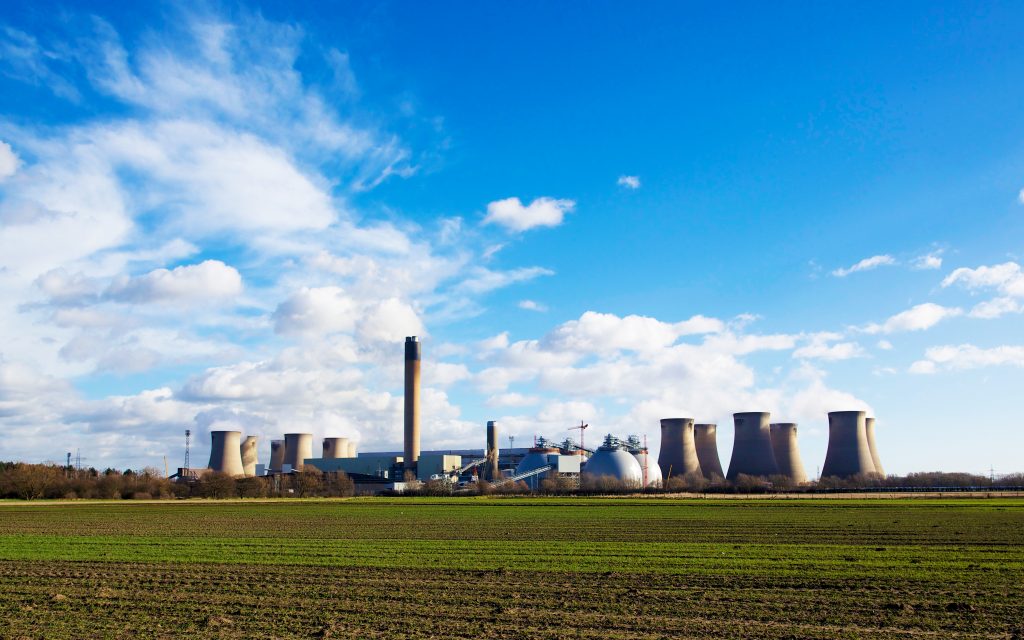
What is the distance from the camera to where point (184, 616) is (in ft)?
35.9

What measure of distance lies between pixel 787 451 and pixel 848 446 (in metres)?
8.64

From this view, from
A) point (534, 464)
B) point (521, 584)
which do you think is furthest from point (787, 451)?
point (521, 584)

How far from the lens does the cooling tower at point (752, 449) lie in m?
73.4

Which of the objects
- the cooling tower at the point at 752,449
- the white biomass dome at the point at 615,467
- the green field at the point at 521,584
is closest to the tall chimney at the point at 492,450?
the white biomass dome at the point at 615,467

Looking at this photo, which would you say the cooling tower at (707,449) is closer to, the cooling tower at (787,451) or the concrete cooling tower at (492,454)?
the cooling tower at (787,451)

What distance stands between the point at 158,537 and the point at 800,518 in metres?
22.8

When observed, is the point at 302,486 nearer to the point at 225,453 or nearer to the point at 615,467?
the point at 225,453

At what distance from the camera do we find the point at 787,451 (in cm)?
7888

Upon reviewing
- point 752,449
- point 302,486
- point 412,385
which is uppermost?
point 412,385

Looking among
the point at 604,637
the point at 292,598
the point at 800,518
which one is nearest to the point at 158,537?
the point at 292,598

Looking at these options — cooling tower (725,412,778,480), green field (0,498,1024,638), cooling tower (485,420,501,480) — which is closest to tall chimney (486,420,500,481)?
cooling tower (485,420,501,480)

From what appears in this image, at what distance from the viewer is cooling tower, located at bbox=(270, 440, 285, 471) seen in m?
107

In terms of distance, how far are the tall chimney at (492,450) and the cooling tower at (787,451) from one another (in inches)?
1245

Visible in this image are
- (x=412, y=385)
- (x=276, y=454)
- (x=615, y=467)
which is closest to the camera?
(x=615, y=467)
